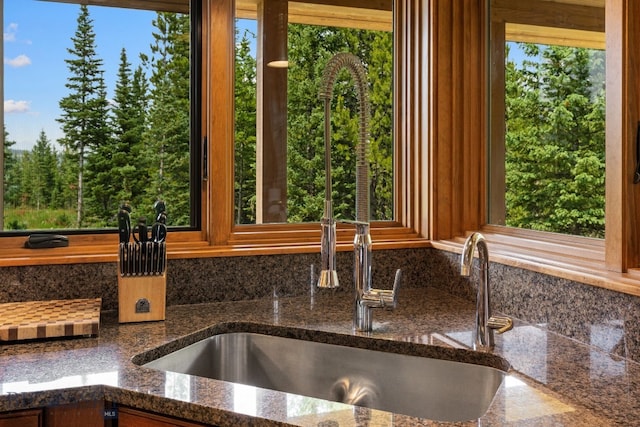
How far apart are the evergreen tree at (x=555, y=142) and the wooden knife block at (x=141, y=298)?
3.24 feet

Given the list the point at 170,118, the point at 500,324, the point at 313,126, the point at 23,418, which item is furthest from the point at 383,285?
the point at 23,418

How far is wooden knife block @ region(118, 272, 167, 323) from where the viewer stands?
4.89ft

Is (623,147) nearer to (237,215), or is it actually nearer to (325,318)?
(325,318)

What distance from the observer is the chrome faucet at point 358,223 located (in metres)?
1.48

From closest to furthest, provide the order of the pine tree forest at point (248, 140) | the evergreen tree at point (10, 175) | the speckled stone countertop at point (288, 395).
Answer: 1. the speckled stone countertop at point (288, 395)
2. the pine tree forest at point (248, 140)
3. the evergreen tree at point (10, 175)

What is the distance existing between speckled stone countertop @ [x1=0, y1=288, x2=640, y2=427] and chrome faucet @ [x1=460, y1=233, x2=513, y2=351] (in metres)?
0.03

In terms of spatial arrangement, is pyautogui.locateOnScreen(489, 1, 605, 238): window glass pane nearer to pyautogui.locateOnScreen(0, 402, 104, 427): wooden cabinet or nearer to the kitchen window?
the kitchen window

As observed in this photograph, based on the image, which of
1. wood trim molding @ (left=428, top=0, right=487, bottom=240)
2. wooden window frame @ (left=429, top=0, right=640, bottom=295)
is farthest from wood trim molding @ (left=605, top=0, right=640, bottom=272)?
wood trim molding @ (left=428, top=0, right=487, bottom=240)

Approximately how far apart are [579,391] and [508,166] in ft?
2.91

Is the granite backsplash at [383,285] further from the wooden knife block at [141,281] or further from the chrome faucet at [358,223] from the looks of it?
the chrome faucet at [358,223]

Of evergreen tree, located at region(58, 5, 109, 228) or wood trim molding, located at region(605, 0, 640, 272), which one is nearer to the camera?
wood trim molding, located at region(605, 0, 640, 272)

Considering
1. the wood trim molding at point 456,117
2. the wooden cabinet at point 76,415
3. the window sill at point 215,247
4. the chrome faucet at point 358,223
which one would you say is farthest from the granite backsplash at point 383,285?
the wooden cabinet at point 76,415

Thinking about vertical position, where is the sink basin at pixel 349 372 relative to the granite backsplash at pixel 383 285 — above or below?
below

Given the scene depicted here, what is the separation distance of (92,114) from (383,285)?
99 centimetres
